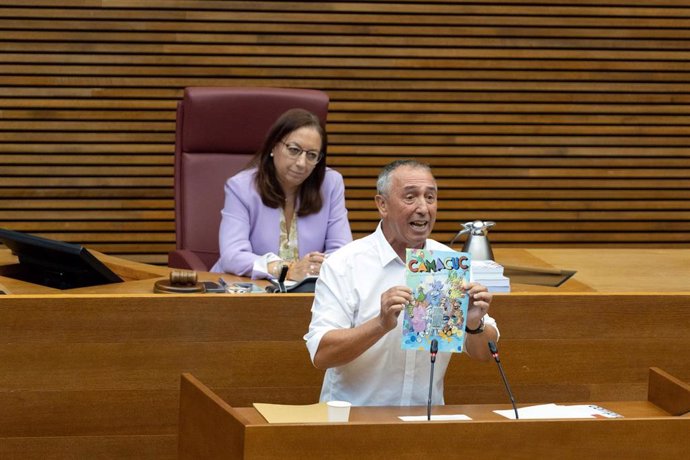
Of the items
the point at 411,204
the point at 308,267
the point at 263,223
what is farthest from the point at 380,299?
the point at 263,223

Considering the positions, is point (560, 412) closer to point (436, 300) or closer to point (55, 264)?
point (436, 300)

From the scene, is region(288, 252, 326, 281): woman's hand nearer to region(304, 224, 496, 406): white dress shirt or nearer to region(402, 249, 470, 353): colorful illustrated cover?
region(304, 224, 496, 406): white dress shirt

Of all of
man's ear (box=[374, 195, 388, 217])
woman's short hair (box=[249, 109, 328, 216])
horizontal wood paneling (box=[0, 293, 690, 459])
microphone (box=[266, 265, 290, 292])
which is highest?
woman's short hair (box=[249, 109, 328, 216])

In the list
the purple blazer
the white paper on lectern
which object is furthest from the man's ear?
the purple blazer

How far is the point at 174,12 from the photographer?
637 centimetres

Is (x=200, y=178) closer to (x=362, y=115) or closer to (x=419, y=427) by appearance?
(x=362, y=115)

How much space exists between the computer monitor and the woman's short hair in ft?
2.86

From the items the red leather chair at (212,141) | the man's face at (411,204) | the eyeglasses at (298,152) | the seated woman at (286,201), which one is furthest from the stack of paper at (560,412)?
the red leather chair at (212,141)

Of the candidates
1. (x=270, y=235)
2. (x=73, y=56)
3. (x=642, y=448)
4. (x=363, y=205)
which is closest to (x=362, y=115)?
(x=363, y=205)

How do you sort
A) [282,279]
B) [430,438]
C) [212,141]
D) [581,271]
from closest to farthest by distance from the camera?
1. [430,438]
2. [282,279]
3. [581,271]
4. [212,141]

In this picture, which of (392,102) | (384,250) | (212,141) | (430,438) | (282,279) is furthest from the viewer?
(392,102)

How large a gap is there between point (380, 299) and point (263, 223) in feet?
5.58

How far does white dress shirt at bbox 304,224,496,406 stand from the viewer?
2.96 meters

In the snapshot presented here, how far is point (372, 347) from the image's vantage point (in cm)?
297
